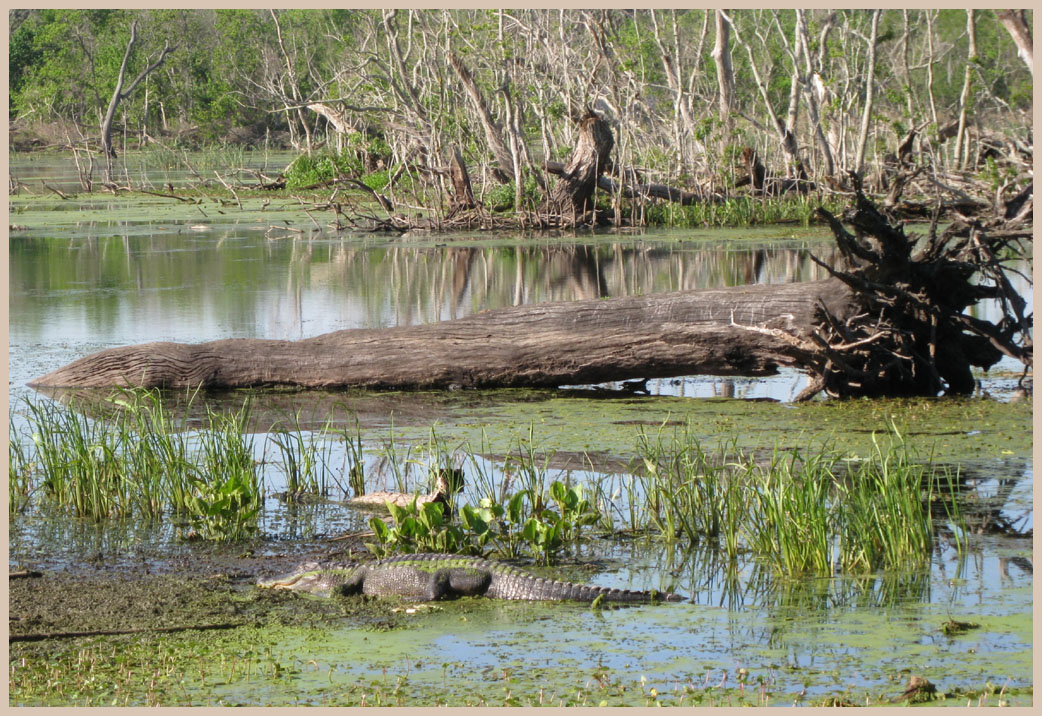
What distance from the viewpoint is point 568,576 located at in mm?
5398

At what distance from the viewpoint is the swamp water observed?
4008mm

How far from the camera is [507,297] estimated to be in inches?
592

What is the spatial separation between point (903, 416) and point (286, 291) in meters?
9.27

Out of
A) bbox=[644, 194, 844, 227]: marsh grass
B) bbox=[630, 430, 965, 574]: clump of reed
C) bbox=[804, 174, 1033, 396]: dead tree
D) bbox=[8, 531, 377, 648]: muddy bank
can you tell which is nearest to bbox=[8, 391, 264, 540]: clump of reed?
bbox=[8, 531, 377, 648]: muddy bank

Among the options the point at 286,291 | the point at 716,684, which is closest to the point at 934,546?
the point at 716,684

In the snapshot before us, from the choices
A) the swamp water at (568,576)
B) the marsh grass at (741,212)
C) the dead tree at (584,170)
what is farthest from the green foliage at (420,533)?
the marsh grass at (741,212)

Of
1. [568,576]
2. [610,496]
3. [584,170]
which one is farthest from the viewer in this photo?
[584,170]

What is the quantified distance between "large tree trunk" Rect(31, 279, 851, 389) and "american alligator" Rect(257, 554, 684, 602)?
13.5ft

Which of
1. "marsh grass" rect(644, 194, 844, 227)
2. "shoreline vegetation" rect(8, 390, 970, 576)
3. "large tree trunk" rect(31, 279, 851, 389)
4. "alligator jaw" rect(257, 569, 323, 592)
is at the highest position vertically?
"marsh grass" rect(644, 194, 844, 227)

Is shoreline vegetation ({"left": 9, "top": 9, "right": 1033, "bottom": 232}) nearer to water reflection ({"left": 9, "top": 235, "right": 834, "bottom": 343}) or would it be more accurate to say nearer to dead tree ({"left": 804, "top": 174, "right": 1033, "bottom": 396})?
water reflection ({"left": 9, "top": 235, "right": 834, "bottom": 343})

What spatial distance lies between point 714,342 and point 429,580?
4.37m

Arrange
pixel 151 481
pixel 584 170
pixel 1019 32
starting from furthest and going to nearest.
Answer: pixel 584 170, pixel 1019 32, pixel 151 481

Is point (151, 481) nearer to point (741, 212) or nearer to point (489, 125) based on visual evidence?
point (741, 212)

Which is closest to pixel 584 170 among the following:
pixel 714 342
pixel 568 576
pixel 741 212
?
pixel 741 212
